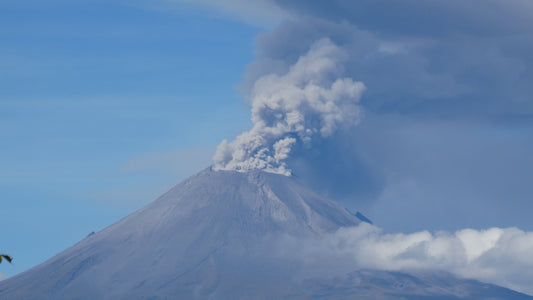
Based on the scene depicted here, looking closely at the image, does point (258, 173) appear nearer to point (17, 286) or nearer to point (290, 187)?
point (290, 187)

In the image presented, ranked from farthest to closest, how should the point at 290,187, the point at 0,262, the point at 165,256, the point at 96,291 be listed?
the point at 290,187 → the point at 165,256 → the point at 96,291 → the point at 0,262

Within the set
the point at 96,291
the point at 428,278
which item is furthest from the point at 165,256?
the point at 428,278

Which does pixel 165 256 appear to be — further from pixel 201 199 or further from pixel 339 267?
pixel 339 267

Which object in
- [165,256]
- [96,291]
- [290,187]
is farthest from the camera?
[290,187]

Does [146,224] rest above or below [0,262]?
above

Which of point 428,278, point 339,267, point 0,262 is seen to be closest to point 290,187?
point 339,267

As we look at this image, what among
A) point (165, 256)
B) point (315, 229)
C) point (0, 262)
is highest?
point (315, 229)

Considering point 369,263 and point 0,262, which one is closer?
point 0,262
